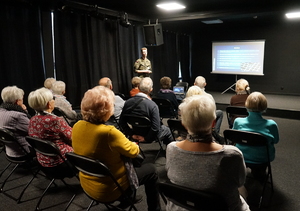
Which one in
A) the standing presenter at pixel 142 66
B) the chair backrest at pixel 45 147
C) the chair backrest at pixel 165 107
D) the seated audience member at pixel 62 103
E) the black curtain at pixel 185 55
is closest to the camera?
the chair backrest at pixel 45 147

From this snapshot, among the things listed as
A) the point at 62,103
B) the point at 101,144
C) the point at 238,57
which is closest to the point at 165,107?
the point at 62,103

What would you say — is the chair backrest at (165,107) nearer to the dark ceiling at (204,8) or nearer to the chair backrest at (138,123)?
the chair backrest at (138,123)

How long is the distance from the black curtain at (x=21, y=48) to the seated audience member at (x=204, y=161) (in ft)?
12.8

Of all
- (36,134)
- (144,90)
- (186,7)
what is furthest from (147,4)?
(36,134)

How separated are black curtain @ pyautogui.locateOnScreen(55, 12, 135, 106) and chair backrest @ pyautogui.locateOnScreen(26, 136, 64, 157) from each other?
3155 mm

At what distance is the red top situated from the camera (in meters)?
2.15

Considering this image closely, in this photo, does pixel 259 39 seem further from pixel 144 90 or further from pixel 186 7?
pixel 144 90

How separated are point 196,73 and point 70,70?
6049 mm

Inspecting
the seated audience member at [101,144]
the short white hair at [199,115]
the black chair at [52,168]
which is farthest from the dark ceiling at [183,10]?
the short white hair at [199,115]

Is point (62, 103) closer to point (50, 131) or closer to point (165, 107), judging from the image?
point (50, 131)

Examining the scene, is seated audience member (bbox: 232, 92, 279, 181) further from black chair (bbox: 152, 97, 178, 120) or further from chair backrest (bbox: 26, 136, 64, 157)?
black chair (bbox: 152, 97, 178, 120)

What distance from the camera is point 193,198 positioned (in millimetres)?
1235

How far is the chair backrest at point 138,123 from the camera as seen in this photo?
2819mm

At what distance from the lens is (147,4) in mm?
5570
